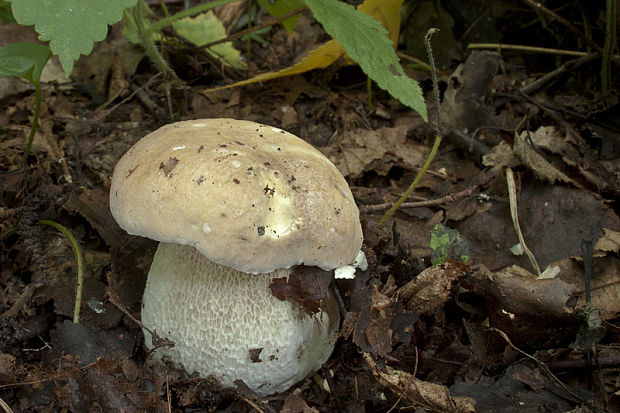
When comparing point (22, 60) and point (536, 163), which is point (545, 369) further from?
point (22, 60)

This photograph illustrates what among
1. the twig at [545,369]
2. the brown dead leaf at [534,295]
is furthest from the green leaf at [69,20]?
→ the twig at [545,369]

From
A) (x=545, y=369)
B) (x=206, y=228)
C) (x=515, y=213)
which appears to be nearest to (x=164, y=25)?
(x=206, y=228)

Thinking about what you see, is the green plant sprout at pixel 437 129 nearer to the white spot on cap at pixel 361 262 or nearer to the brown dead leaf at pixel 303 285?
the white spot on cap at pixel 361 262

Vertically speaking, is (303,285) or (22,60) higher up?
(22,60)

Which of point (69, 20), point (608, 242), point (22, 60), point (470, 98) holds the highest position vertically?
point (69, 20)

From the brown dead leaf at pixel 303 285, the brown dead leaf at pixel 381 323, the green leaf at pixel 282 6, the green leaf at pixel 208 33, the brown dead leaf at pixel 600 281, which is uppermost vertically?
the green leaf at pixel 282 6

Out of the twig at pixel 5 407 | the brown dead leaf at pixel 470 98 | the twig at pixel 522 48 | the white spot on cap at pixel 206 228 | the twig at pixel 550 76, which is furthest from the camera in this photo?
the twig at pixel 522 48

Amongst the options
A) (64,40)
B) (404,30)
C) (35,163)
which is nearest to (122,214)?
(64,40)
